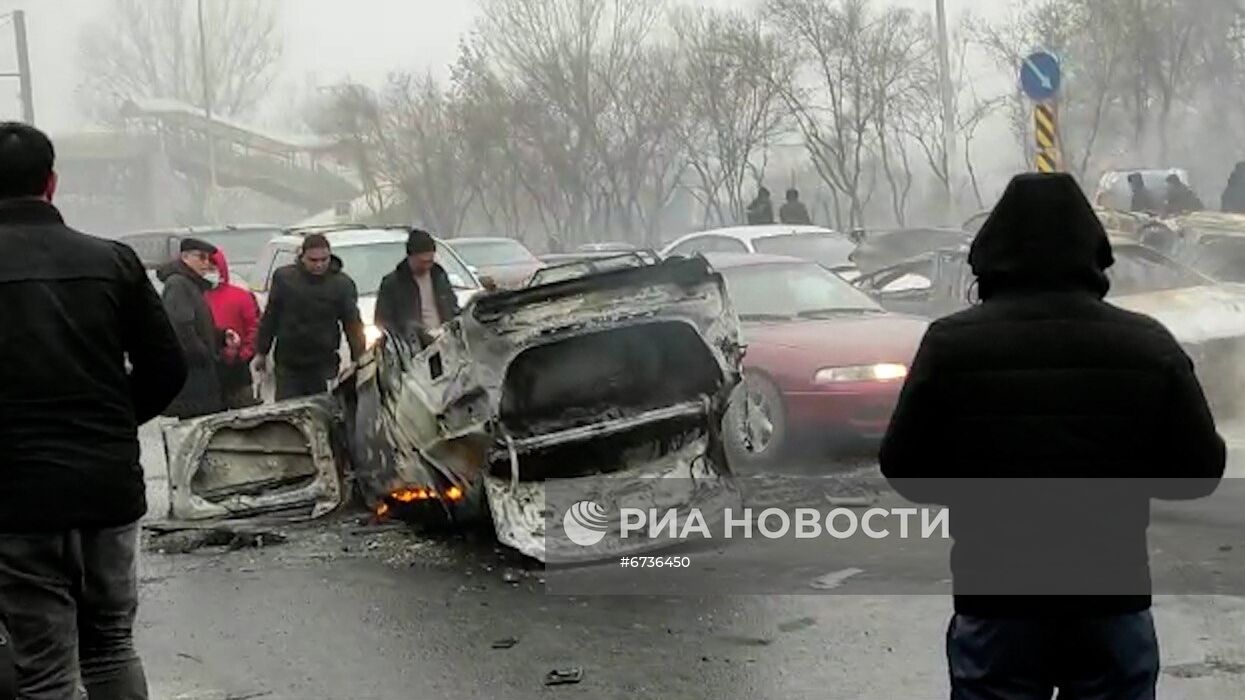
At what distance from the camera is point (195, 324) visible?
916cm

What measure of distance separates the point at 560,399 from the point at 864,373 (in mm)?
2663

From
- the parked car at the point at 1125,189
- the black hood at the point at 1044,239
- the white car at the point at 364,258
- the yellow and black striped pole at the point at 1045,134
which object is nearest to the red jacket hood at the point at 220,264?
the white car at the point at 364,258

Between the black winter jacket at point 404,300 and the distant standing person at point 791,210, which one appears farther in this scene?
the distant standing person at point 791,210

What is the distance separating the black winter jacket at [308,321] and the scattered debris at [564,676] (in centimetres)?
459

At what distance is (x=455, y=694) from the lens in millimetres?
5410

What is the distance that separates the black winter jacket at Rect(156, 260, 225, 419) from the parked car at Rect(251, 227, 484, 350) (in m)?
4.73

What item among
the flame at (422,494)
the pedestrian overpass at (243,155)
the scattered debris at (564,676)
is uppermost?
the pedestrian overpass at (243,155)

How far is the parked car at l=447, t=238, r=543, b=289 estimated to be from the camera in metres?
19.9

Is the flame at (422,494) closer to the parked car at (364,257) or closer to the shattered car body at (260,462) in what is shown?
the shattered car body at (260,462)

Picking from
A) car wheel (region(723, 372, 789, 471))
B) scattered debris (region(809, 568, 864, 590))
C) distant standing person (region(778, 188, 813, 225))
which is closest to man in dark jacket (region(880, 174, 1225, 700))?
scattered debris (region(809, 568, 864, 590))

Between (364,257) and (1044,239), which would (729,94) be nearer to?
(364,257)

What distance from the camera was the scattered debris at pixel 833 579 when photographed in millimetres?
6758

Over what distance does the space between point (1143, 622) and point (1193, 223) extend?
1470 cm

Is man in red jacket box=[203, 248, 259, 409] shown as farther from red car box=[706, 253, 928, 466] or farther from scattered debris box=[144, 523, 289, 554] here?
red car box=[706, 253, 928, 466]
